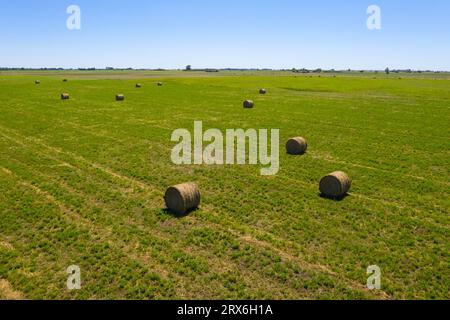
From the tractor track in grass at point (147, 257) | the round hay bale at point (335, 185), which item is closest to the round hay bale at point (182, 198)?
the tractor track in grass at point (147, 257)

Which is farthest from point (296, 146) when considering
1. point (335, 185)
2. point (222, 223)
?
point (222, 223)

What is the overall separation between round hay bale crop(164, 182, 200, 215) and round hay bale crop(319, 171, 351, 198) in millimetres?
6058

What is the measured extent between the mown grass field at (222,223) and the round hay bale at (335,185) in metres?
0.48

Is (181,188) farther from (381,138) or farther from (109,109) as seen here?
(109,109)

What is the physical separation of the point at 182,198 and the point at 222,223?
2.02m

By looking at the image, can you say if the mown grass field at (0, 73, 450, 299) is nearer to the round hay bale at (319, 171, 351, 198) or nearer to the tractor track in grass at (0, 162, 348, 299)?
the tractor track in grass at (0, 162, 348, 299)

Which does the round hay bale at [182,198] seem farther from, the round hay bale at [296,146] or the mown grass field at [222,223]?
the round hay bale at [296,146]

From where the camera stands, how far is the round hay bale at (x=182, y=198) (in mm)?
15266

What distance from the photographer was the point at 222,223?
1454cm

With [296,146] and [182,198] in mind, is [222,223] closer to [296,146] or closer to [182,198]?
[182,198]

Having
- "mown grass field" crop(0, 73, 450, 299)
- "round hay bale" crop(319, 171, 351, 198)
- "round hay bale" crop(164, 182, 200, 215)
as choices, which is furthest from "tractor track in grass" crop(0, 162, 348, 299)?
"round hay bale" crop(319, 171, 351, 198)

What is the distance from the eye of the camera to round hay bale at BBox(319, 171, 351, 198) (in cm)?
1681

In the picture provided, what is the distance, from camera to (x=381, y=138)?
28.4 meters
